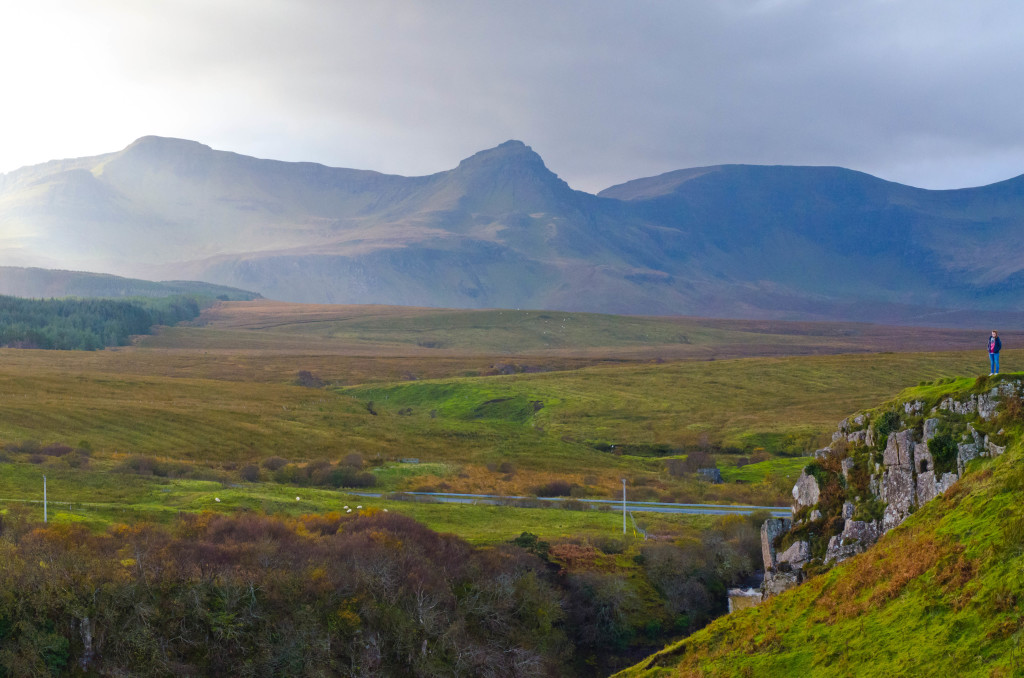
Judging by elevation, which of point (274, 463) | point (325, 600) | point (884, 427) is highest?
point (884, 427)

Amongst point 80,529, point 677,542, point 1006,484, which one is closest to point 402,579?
point 80,529

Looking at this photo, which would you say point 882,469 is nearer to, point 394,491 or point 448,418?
point 394,491

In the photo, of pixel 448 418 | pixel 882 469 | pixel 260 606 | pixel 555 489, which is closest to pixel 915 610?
pixel 882 469

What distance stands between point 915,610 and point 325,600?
2432 centimetres

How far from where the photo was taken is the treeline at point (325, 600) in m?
32.3

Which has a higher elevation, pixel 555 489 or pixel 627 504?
pixel 627 504

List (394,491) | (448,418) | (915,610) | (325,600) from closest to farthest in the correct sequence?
(915,610) < (325,600) < (394,491) < (448,418)

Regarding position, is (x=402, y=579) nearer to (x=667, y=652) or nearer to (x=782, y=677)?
(x=667, y=652)

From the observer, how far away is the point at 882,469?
1085 inches

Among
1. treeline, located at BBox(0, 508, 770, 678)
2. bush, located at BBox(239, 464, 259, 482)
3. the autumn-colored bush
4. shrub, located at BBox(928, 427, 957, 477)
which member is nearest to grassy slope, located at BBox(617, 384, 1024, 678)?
shrub, located at BBox(928, 427, 957, 477)

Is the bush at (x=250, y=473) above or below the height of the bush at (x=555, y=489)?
above

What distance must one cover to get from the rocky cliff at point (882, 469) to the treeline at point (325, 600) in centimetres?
1284

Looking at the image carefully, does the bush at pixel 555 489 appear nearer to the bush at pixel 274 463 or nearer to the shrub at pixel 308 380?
the bush at pixel 274 463

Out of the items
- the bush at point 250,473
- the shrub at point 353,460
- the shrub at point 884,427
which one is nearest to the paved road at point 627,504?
the bush at point 250,473
